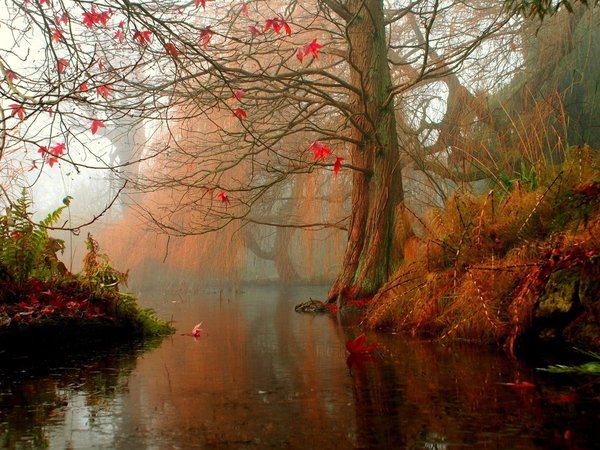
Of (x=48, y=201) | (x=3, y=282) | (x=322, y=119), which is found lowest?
(x=3, y=282)

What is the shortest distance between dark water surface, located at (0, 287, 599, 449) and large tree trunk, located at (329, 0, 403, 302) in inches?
138

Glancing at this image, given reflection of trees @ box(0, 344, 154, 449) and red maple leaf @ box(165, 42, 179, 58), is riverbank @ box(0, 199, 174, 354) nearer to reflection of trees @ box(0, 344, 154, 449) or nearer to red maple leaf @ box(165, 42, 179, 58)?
reflection of trees @ box(0, 344, 154, 449)

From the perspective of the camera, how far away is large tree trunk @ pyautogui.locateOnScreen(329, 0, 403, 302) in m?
6.77

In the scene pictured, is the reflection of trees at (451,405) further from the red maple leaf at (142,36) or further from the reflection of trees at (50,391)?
the red maple leaf at (142,36)

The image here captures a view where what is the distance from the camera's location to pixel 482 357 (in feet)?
9.28

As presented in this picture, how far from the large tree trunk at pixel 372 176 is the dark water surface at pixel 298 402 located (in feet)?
11.5

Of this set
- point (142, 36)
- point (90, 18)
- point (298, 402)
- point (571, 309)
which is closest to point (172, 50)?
point (142, 36)

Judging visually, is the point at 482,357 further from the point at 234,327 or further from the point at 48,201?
the point at 48,201

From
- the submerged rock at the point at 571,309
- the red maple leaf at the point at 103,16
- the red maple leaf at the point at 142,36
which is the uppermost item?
the red maple leaf at the point at 103,16

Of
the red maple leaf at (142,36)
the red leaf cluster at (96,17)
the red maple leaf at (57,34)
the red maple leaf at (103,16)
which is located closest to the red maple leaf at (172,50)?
the red maple leaf at (142,36)

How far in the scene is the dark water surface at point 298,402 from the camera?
57.4 inches

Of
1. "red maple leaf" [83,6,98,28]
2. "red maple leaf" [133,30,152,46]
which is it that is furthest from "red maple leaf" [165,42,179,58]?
"red maple leaf" [83,6,98,28]

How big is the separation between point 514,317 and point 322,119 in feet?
21.7

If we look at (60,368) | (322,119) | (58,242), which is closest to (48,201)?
(322,119)
